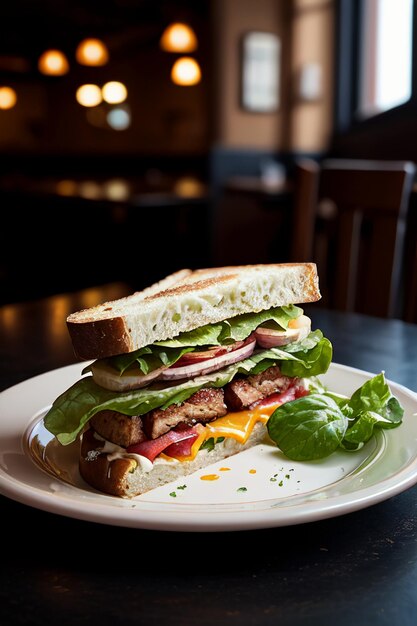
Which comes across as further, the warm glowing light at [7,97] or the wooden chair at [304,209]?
the warm glowing light at [7,97]

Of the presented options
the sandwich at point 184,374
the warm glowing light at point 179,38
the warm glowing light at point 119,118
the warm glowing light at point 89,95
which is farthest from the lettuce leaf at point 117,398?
the warm glowing light at point 119,118

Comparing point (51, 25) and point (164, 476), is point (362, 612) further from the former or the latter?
point (51, 25)

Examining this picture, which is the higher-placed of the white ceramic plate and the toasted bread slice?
the toasted bread slice

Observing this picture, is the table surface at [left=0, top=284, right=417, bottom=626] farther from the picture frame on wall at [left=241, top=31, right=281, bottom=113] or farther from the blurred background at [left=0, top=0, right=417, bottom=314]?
the picture frame on wall at [left=241, top=31, right=281, bottom=113]

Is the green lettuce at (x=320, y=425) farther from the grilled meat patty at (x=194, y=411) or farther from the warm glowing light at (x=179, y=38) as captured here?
the warm glowing light at (x=179, y=38)


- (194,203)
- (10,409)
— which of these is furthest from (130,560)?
(194,203)

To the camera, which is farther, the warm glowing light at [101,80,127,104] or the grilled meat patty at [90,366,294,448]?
the warm glowing light at [101,80,127,104]

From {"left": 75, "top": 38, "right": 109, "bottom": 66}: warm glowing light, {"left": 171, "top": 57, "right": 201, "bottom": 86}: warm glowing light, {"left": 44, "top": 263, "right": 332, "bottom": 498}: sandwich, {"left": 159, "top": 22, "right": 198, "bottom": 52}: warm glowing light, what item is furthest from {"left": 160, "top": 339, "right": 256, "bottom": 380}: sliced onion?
{"left": 75, "top": 38, "right": 109, "bottom": 66}: warm glowing light

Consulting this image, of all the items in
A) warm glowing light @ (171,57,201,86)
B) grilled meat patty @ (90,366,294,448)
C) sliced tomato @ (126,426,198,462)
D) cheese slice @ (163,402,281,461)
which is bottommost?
cheese slice @ (163,402,281,461)
